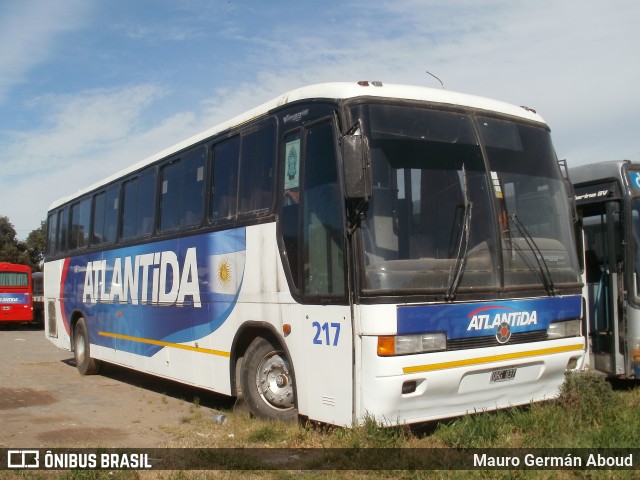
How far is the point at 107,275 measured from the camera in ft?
39.3

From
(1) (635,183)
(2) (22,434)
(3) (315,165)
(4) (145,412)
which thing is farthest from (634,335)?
(2) (22,434)

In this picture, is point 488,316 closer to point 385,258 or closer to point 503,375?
point 503,375

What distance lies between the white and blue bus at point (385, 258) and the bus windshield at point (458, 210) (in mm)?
15

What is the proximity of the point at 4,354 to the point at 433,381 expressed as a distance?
14678 millimetres

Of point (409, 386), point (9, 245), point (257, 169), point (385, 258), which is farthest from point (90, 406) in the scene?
point (9, 245)

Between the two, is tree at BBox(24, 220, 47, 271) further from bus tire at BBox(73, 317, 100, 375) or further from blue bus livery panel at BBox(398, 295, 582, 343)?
blue bus livery panel at BBox(398, 295, 582, 343)

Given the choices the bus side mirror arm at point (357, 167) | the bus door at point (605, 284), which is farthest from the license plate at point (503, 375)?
the bus door at point (605, 284)

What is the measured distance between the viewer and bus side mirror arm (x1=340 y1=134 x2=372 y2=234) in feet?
19.4

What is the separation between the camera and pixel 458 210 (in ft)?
21.2

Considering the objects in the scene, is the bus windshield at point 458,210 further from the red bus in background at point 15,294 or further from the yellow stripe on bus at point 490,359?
the red bus in background at point 15,294

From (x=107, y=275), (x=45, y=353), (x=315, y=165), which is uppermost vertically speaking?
(x=315, y=165)

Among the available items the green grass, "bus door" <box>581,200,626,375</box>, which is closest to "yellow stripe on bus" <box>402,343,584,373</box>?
the green grass

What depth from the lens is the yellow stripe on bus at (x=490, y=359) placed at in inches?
236

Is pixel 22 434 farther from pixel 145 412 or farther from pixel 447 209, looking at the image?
pixel 447 209
